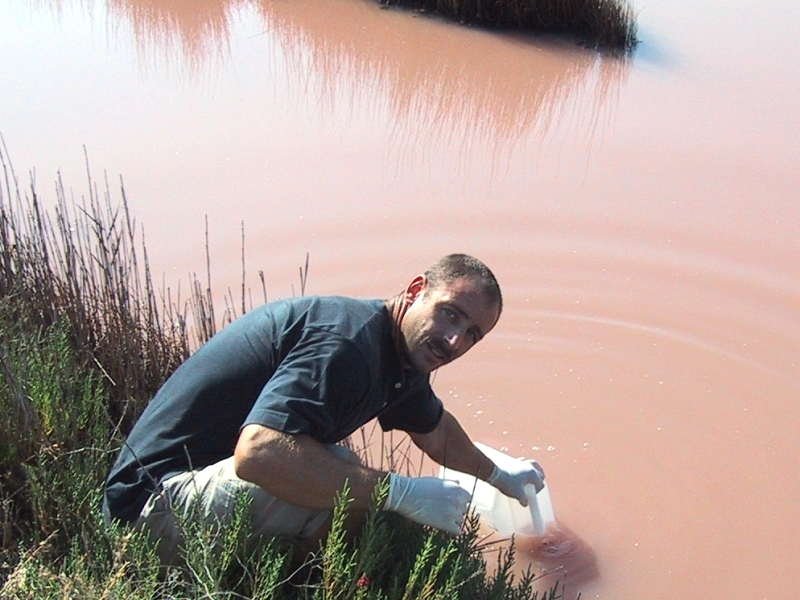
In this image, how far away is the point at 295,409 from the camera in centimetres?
208

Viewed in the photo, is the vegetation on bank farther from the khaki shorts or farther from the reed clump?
the reed clump

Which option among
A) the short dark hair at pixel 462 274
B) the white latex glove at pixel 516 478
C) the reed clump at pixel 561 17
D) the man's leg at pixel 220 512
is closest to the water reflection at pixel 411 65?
the reed clump at pixel 561 17

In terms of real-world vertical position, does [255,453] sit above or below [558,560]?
above

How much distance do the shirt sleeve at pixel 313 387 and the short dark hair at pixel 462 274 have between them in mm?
315

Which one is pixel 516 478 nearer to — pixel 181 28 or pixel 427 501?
pixel 427 501

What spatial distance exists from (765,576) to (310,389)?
6.32ft

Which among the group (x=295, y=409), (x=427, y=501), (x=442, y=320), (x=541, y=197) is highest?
(x=442, y=320)

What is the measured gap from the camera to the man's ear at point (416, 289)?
7.73ft

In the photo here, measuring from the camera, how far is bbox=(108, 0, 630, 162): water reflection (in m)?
6.45

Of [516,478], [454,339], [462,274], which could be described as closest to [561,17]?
→ [516,478]

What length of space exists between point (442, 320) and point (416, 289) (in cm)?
13

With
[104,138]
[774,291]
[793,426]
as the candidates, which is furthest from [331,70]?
[793,426]

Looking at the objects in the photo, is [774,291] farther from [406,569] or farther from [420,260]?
[406,569]

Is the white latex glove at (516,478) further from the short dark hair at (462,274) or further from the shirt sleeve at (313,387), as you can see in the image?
the shirt sleeve at (313,387)
